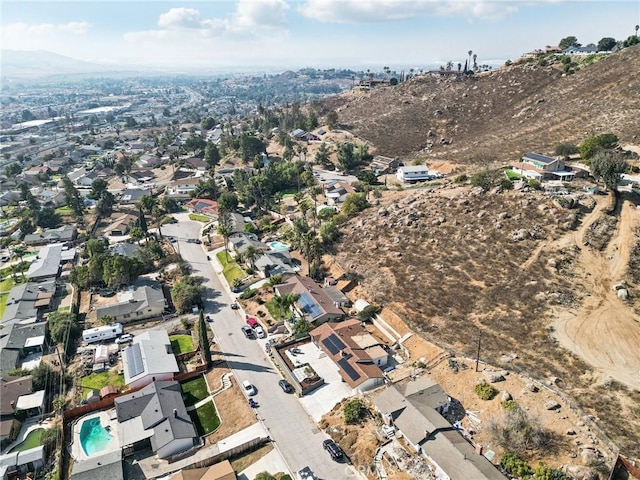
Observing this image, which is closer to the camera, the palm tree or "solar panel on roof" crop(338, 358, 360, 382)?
"solar panel on roof" crop(338, 358, 360, 382)

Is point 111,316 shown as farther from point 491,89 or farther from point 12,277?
point 491,89

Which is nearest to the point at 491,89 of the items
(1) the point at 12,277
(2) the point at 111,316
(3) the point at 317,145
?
(3) the point at 317,145

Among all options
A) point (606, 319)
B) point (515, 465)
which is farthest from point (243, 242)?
point (515, 465)

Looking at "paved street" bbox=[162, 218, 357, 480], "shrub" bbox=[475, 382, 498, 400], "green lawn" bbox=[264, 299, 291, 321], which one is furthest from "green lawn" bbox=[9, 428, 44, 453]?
"shrub" bbox=[475, 382, 498, 400]

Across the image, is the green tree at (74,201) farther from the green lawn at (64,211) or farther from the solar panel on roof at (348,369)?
the solar panel on roof at (348,369)

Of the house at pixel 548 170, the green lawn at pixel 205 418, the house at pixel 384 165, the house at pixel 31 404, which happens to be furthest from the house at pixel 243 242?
the house at pixel 548 170

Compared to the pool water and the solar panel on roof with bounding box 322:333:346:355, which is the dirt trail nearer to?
the solar panel on roof with bounding box 322:333:346:355

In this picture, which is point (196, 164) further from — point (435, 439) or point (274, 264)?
point (435, 439)
